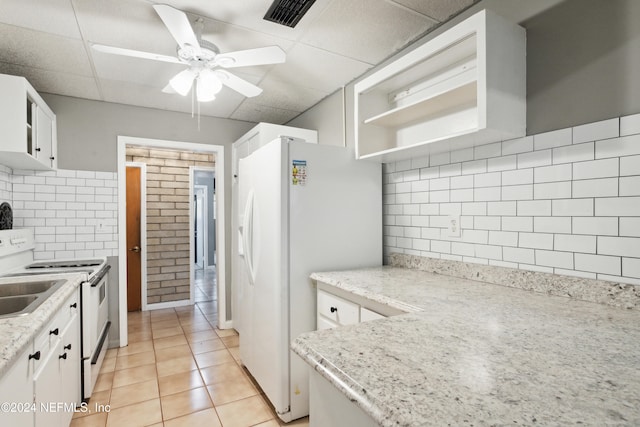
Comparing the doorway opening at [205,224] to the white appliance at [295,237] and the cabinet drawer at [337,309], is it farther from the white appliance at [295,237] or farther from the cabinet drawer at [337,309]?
the cabinet drawer at [337,309]

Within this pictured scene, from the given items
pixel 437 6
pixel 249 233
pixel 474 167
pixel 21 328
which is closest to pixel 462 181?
pixel 474 167

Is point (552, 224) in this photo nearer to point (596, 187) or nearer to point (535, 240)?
point (535, 240)

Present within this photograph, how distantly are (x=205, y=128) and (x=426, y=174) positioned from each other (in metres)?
2.53

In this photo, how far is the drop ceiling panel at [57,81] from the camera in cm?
247

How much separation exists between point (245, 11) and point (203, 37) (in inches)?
16.4

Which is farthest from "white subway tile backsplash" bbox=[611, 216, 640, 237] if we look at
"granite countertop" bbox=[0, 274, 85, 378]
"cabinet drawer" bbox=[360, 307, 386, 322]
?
"granite countertop" bbox=[0, 274, 85, 378]

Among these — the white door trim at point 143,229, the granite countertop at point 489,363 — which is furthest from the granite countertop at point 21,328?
the white door trim at point 143,229

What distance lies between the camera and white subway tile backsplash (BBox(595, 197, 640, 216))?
1237mm

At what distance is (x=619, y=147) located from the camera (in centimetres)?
127

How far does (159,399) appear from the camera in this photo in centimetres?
223

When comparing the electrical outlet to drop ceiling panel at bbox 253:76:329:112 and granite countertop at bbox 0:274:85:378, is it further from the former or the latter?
granite countertop at bbox 0:274:85:378

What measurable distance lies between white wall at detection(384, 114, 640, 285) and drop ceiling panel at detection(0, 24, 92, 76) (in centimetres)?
239

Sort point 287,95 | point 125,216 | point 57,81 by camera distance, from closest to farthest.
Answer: point 57,81, point 287,95, point 125,216

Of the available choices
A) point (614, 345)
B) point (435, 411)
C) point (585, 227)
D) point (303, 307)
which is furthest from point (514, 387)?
point (303, 307)
